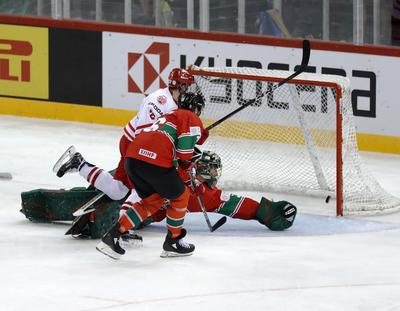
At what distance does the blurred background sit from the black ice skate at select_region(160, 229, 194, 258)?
4.45m

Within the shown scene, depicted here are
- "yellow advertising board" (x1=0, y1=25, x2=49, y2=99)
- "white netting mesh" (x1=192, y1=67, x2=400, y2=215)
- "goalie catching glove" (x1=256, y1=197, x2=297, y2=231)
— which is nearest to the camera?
"goalie catching glove" (x1=256, y1=197, x2=297, y2=231)

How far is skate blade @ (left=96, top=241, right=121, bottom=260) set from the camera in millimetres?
8141

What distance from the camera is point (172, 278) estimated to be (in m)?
7.84

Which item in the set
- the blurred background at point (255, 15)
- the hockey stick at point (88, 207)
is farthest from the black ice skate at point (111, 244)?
the blurred background at point (255, 15)

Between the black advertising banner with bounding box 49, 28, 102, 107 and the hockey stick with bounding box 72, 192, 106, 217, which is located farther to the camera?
the black advertising banner with bounding box 49, 28, 102, 107

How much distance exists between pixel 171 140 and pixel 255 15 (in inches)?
200

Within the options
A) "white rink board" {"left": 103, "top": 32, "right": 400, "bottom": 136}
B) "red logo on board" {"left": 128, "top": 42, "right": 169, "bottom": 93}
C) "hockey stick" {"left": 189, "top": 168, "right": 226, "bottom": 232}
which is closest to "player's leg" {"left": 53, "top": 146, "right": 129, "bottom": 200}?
"hockey stick" {"left": 189, "top": 168, "right": 226, "bottom": 232}

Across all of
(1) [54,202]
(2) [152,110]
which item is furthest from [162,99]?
(1) [54,202]

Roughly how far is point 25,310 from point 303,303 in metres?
1.43

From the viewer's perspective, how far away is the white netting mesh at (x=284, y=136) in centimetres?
1000

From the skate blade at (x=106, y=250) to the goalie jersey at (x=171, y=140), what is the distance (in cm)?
55

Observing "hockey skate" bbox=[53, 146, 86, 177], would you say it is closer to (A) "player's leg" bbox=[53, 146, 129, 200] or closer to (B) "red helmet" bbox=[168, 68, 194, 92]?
(A) "player's leg" bbox=[53, 146, 129, 200]

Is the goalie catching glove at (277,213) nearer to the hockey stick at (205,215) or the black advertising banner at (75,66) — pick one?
the hockey stick at (205,215)

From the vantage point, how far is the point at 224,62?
1249cm
